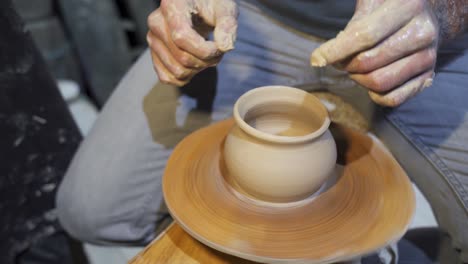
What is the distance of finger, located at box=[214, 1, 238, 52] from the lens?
78cm

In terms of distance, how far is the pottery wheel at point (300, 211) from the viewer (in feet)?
2.30

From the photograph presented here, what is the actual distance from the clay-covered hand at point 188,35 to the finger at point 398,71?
0.79 feet

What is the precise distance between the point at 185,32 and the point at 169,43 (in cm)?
7

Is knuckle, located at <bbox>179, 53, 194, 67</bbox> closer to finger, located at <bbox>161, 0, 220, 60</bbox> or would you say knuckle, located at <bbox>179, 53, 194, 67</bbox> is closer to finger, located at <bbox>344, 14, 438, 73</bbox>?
finger, located at <bbox>161, 0, 220, 60</bbox>

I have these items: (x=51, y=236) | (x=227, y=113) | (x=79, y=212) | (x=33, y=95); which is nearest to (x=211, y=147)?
(x=227, y=113)

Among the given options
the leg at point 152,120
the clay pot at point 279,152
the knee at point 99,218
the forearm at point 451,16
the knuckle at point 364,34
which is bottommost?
the knee at point 99,218

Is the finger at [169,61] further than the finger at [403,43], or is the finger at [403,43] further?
the finger at [169,61]

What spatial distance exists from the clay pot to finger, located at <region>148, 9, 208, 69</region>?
12 cm

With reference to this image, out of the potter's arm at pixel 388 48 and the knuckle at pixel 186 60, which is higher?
the potter's arm at pixel 388 48

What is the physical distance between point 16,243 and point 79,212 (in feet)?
0.83

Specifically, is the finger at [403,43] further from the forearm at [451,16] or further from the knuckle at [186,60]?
the knuckle at [186,60]

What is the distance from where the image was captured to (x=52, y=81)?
1.34 metres

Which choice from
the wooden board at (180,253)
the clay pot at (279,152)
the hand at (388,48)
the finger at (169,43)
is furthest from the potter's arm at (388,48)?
the wooden board at (180,253)

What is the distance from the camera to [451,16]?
2.81ft
